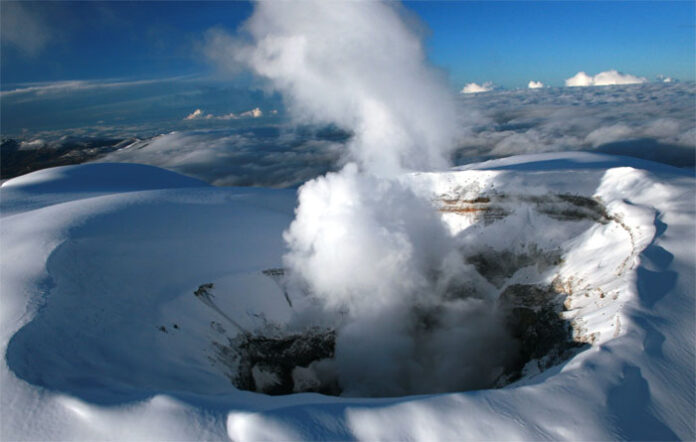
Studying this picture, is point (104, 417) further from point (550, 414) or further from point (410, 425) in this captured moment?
point (550, 414)

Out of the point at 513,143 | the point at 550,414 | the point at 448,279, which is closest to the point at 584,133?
the point at 513,143

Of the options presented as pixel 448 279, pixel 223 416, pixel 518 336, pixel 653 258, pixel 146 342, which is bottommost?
pixel 518 336

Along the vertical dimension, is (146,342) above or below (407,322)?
above

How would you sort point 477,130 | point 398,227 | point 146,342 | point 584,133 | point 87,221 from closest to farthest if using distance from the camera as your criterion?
1. point 146,342
2. point 87,221
3. point 398,227
4. point 584,133
5. point 477,130

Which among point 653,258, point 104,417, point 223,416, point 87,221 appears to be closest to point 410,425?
point 223,416

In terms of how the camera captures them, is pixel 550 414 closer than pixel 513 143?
A: Yes

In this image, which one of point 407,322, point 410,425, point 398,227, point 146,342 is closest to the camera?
point 410,425

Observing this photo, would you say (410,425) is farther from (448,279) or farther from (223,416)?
(448,279)
